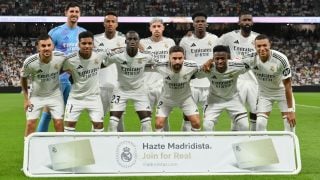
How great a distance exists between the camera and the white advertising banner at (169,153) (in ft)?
21.4

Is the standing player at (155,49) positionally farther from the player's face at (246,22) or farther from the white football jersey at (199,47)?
the player's face at (246,22)

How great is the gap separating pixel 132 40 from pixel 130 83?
28.3 inches

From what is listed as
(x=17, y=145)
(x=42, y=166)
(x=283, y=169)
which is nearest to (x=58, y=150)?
(x=42, y=166)

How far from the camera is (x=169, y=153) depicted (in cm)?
662

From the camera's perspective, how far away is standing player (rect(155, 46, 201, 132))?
26.4 ft

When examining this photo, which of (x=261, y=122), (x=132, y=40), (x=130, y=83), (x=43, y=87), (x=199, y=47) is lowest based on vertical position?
(x=261, y=122)

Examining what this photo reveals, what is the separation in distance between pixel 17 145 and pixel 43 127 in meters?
2.12

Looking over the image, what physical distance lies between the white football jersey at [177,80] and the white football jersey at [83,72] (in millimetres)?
999

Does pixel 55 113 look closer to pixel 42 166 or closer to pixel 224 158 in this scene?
pixel 42 166

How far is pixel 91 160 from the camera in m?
6.56

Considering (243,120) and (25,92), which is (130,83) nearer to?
(25,92)

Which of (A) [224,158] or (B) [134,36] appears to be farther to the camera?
(B) [134,36]

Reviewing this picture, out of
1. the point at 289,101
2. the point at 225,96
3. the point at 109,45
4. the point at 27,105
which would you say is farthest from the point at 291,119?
the point at 27,105

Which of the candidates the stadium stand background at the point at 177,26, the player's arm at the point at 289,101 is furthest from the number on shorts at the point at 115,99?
the stadium stand background at the point at 177,26
